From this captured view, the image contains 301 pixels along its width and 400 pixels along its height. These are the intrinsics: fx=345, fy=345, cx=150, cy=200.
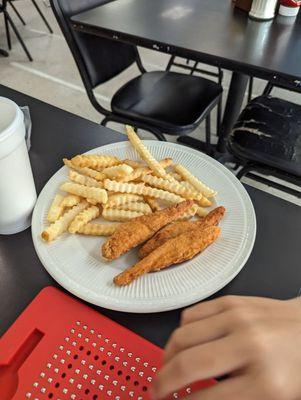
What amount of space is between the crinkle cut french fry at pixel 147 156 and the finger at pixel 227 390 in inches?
17.2

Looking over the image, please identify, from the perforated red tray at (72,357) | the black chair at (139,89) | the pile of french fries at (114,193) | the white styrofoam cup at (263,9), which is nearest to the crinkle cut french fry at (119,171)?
the pile of french fries at (114,193)

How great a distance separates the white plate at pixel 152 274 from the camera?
1.68ft

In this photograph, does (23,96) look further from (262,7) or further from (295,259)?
(262,7)

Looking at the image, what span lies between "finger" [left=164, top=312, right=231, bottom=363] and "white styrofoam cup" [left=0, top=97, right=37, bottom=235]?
35cm

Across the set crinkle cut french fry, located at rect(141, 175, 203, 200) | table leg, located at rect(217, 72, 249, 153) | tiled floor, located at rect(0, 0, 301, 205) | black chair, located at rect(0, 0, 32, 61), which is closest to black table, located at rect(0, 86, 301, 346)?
crinkle cut french fry, located at rect(141, 175, 203, 200)

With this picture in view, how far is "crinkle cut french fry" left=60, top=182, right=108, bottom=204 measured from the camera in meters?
0.59

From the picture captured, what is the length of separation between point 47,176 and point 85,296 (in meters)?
0.34

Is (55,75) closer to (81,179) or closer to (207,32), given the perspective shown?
(207,32)

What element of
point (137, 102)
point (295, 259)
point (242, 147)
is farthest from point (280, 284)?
point (137, 102)

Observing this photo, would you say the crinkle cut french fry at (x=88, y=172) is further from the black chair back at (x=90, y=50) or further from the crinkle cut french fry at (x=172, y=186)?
the black chair back at (x=90, y=50)

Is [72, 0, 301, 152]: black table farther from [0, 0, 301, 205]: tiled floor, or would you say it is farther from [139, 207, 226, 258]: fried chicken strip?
[0, 0, 301, 205]: tiled floor

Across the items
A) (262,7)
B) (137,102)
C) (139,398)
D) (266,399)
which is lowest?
(137,102)

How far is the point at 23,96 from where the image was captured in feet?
3.21

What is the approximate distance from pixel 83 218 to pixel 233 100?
134cm
